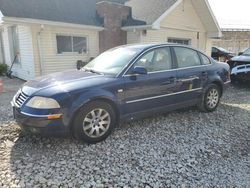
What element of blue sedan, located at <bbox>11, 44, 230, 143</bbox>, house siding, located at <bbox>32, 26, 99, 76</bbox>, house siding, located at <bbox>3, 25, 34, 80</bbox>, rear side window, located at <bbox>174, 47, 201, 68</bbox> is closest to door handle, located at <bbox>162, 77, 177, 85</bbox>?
blue sedan, located at <bbox>11, 44, 230, 143</bbox>

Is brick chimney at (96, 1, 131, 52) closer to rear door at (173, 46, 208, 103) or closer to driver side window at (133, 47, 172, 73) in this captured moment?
rear door at (173, 46, 208, 103)

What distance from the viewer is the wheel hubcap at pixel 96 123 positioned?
148 inches

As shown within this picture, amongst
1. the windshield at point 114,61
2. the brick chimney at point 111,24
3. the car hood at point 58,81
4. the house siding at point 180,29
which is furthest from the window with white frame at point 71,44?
the car hood at point 58,81

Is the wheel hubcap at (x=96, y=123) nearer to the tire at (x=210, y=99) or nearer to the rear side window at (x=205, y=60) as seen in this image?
the tire at (x=210, y=99)

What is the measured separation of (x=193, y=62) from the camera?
5285mm

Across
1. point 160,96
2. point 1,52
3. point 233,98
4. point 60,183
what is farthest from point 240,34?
point 60,183

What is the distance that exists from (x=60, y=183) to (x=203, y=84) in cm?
384

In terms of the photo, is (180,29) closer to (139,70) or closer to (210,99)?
(210,99)

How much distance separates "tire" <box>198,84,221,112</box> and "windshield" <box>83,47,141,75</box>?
2088 millimetres

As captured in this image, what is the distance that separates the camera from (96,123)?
385 centimetres

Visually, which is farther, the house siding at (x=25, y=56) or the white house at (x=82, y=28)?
the house siding at (x=25, y=56)

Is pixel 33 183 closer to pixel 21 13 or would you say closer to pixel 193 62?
pixel 193 62

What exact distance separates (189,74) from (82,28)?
23.8 feet

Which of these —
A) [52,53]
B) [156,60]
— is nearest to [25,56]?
[52,53]
